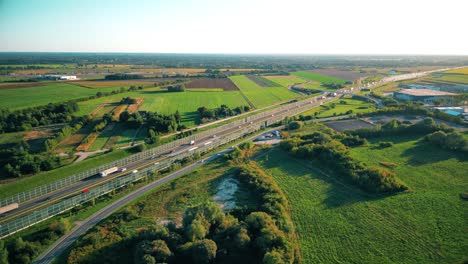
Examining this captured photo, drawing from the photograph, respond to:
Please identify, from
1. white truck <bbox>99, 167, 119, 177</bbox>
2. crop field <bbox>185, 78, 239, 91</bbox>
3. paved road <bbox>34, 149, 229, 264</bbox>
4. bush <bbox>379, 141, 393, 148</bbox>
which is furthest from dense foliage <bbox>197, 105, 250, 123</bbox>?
bush <bbox>379, 141, 393, 148</bbox>

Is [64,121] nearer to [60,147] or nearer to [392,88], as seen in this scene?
[60,147]

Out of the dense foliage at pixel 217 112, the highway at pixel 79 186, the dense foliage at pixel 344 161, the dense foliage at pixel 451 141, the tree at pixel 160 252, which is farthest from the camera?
the dense foliage at pixel 217 112

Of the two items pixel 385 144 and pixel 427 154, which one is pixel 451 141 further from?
pixel 385 144

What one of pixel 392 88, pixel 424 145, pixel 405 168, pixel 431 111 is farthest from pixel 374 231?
pixel 392 88

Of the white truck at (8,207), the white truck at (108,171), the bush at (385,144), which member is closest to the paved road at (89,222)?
the white truck at (108,171)

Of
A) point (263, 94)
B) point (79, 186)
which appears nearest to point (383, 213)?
point (79, 186)

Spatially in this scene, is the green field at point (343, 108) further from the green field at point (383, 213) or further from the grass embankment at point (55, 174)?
the grass embankment at point (55, 174)
